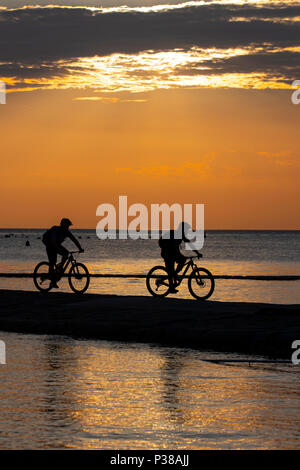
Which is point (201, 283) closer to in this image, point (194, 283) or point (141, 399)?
point (194, 283)

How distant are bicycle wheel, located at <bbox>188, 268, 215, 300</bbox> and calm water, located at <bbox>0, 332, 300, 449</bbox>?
401 inches

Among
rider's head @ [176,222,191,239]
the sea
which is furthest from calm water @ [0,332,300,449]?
rider's head @ [176,222,191,239]

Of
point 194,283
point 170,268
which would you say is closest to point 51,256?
point 170,268

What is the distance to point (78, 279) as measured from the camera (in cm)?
2588

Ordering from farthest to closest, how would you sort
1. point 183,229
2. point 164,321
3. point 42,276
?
point 42,276 → point 183,229 → point 164,321

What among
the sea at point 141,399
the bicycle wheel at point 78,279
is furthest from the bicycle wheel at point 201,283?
the sea at point 141,399

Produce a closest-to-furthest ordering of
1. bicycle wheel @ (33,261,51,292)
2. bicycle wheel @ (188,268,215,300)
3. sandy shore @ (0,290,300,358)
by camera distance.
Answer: sandy shore @ (0,290,300,358)
bicycle wheel @ (188,268,215,300)
bicycle wheel @ (33,261,51,292)

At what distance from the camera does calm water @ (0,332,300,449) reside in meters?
8.17

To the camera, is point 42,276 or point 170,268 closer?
point 170,268

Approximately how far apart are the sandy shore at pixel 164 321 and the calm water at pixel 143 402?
4.40 ft

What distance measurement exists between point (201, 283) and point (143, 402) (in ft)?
49.0

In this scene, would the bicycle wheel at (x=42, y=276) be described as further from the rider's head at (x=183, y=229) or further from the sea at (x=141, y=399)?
Answer: the sea at (x=141, y=399)

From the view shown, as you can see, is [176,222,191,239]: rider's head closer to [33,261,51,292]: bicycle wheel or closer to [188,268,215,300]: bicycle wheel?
[188,268,215,300]: bicycle wheel

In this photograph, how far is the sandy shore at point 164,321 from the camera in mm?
15434
